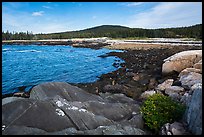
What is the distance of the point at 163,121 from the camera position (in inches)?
342

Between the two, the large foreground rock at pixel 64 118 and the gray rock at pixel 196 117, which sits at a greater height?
the gray rock at pixel 196 117

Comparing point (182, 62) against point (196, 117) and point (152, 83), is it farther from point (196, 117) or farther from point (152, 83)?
point (196, 117)

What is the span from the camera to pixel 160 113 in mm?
9062

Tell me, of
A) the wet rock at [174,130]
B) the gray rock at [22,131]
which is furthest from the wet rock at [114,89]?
the gray rock at [22,131]

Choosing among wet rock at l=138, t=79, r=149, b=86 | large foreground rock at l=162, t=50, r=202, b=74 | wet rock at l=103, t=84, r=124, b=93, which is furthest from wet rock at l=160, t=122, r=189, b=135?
large foreground rock at l=162, t=50, r=202, b=74

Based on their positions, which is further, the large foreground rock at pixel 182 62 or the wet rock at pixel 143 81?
the large foreground rock at pixel 182 62

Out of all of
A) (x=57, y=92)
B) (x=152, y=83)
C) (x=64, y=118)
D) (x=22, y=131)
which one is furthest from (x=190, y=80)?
(x=22, y=131)

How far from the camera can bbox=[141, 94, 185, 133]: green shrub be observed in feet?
28.5

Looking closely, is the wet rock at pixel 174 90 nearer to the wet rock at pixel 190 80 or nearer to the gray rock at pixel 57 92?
the wet rock at pixel 190 80

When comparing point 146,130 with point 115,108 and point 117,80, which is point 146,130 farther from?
point 117,80

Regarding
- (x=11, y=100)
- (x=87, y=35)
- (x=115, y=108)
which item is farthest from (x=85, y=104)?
(x=87, y=35)

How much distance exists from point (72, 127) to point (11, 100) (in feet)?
11.1

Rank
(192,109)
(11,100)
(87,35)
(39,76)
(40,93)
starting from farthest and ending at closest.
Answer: (87,35) < (39,76) < (40,93) < (11,100) < (192,109)

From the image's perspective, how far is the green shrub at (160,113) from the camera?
8695mm
